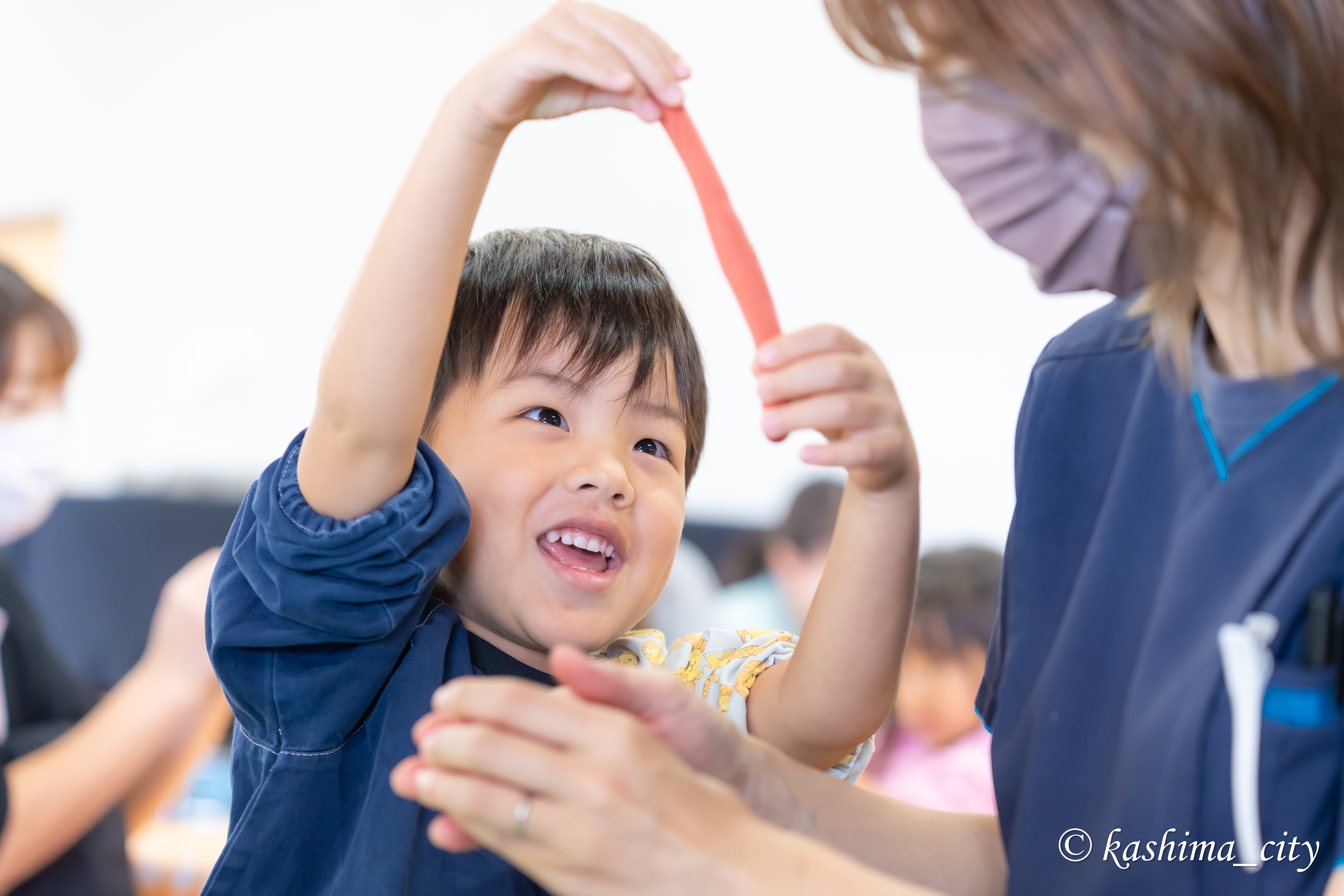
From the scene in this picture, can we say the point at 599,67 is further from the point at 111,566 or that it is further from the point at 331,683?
the point at 111,566

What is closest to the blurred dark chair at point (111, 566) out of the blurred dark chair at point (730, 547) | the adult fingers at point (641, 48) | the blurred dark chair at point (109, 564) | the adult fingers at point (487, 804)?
the blurred dark chair at point (109, 564)

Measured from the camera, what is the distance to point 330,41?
3736 mm

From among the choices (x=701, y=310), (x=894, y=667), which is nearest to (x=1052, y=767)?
(x=894, y=667)

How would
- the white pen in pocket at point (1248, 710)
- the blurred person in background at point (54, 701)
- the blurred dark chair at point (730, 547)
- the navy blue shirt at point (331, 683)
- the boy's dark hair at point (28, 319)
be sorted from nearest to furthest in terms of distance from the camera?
the white pen in pocket at point (1248, 710), the navy blue shirt at point (331, 683), the blurred person in background at point (54, 701), the boy's dark hair at point (28, 319), the blurred dark chair at point (730, 547)

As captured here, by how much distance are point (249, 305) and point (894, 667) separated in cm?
355

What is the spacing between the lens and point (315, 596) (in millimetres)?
678

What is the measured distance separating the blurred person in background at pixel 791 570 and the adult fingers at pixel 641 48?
6.97ft

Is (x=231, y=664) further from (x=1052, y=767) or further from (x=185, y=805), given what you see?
(x=185, y=805)

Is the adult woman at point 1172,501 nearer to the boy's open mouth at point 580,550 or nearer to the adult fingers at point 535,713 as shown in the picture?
the adult fingers at point 535,713

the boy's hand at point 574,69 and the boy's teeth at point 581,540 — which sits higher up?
the boy's hand at point 574,69

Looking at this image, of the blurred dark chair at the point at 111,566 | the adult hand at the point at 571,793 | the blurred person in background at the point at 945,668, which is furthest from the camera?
the blurred dark chair at the point at 111,566

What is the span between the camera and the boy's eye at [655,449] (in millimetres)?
948

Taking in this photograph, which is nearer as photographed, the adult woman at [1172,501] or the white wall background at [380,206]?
the adult woman at [1172,501]

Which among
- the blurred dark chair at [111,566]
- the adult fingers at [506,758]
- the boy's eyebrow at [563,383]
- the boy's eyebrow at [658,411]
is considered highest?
the boy's eyebrow at [563,383]
